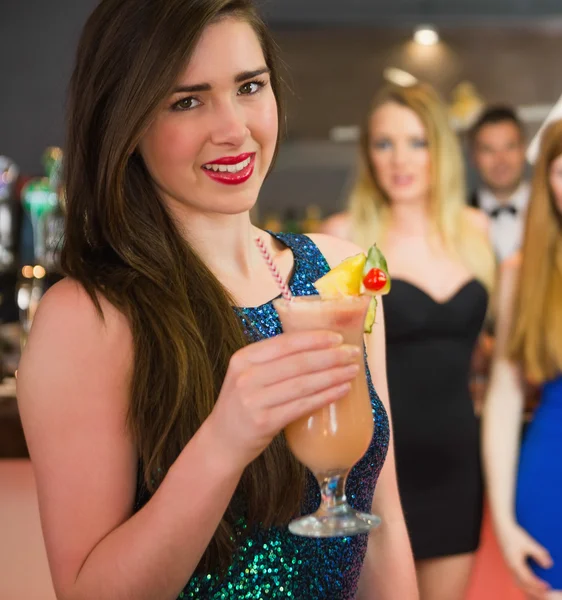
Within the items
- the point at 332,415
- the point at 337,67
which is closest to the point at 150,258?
the point at 332,415

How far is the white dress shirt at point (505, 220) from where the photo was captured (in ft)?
16.0

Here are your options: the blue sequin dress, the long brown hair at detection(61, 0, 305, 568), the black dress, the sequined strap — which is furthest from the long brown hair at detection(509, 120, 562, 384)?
the long brown hair at detection(61, 0, 305, 568)

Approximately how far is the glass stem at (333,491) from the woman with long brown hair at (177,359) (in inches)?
3.7

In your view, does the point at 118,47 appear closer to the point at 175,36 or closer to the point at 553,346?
the point at 175,36

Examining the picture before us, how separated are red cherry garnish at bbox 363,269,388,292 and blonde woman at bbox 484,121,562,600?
1.55 m

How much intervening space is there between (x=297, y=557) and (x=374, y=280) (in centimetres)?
45

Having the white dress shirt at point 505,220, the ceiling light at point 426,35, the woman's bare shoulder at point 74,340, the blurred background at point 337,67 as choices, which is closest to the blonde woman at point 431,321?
the white dress shirt at point 505,220

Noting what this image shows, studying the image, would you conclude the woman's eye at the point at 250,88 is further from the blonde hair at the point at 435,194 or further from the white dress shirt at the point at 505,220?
the white dress shirt at the point at 505,220

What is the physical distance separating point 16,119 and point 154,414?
4.62 meters

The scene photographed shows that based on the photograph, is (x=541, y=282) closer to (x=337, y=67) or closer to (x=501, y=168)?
(x=501, y=168)

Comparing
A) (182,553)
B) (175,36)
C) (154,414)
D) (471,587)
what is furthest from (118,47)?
(471,587)

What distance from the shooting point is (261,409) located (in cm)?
104

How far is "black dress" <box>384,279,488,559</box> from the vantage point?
9.43 ft

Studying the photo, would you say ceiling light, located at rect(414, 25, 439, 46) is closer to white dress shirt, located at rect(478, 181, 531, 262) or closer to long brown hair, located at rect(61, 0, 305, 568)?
white dress shirt, located at rect(478, 181, 531, 262)
